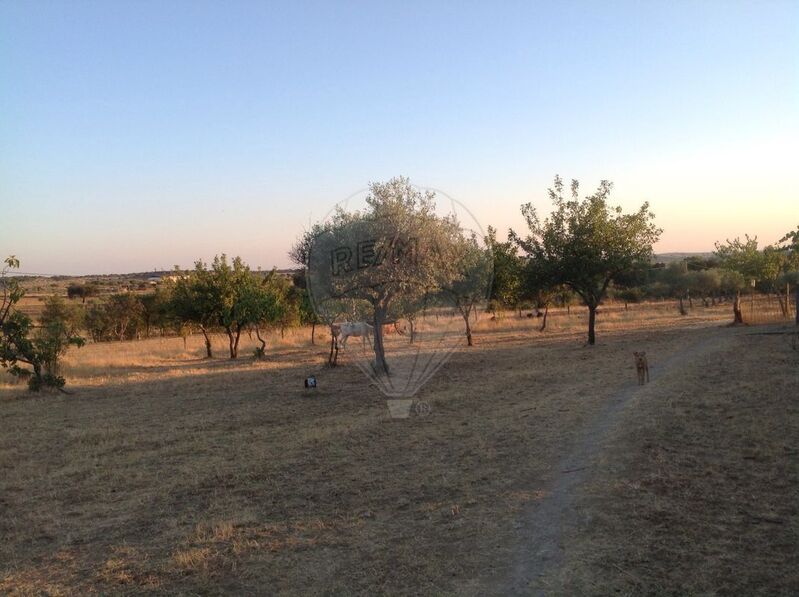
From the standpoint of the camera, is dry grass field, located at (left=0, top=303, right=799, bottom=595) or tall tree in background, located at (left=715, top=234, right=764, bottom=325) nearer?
dry grass field, located at (left=0, top=303, right=799, bottom=595)

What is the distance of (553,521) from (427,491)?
2.08m

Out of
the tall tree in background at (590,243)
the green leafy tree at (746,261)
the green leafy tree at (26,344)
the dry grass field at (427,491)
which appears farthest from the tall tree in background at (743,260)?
the green leafy tree at (26,344)

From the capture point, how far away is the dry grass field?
5.60 metres

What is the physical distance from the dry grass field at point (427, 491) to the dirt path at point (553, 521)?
0.08ft

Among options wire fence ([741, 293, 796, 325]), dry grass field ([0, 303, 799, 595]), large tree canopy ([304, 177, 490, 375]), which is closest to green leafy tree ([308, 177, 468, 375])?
large tree canopy ([304, 177, 490, 375])

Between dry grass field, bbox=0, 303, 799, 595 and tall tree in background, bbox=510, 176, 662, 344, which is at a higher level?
tall tree in background, bbox=510, 176, 662, 344

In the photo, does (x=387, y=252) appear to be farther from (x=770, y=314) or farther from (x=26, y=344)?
(x=770, y=314)

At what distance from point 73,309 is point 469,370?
3607cm

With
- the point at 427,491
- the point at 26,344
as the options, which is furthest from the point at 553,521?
the point at 26,344

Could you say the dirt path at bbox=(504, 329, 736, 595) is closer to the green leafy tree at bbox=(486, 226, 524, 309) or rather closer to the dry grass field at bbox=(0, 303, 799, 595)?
the dry grass field at bbox=(0, 303, 799, 595)

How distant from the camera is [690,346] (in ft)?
78.2

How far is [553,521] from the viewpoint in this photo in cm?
656

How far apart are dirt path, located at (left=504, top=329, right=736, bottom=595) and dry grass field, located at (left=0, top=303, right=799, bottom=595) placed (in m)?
0.02

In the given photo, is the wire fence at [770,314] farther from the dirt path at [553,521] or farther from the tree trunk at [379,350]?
the dirt path at [553,521]
